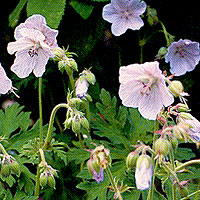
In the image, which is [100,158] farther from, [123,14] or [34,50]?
[123,14]

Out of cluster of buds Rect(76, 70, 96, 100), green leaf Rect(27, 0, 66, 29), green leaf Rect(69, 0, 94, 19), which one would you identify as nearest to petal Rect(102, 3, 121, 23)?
green leaf Rect(69, 0, 94, 19)

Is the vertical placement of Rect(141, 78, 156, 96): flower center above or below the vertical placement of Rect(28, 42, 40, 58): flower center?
below

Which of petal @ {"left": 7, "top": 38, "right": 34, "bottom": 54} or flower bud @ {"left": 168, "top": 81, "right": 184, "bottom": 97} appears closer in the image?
flower bud @ {"left": 168, "top": 81, "right": 184, "bottom": 97}

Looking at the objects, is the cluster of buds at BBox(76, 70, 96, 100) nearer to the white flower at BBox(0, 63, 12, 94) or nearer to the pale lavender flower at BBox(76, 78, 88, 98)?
the pale lavender flower at BBox(76, 78, 88, 98)

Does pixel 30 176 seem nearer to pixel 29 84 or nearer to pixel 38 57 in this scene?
pixel 38 57

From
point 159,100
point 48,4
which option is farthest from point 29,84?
point 159,100

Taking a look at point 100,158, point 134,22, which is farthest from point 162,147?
point 134,22

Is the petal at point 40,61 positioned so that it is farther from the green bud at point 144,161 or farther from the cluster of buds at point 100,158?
the green bud at point 144,161
